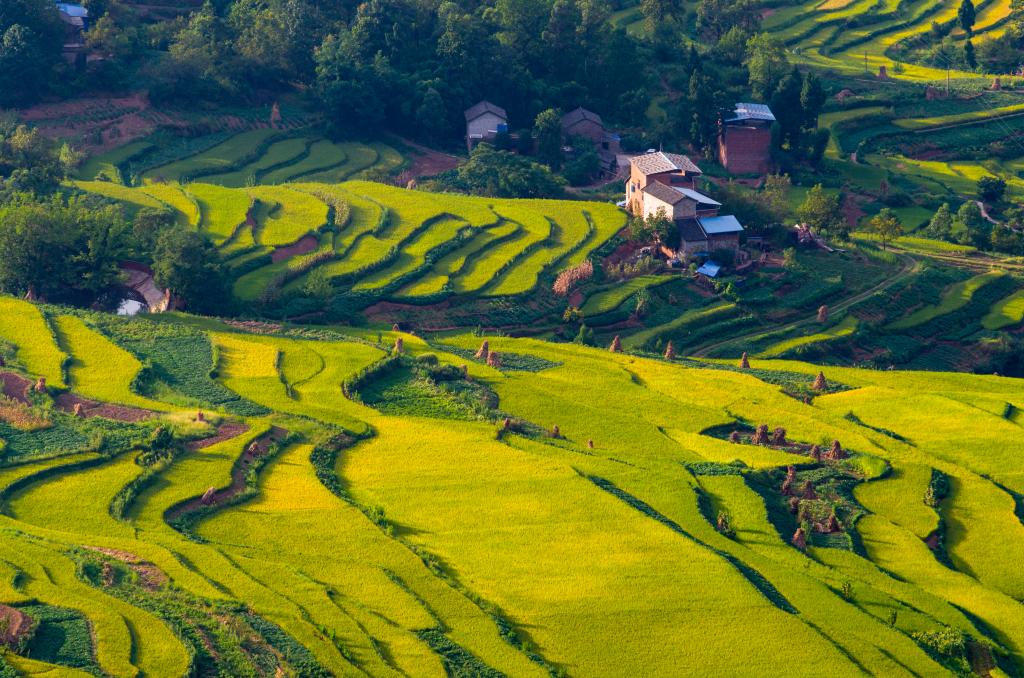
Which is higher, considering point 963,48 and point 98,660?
point 963,48

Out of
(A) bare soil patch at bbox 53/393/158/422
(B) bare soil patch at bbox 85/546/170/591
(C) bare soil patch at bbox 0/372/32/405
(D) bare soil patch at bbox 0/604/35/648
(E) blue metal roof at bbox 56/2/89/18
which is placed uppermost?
(E) blue metal roof at bbox 56/2/89/18

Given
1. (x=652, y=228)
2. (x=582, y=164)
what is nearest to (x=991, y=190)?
(x=582, y=164)

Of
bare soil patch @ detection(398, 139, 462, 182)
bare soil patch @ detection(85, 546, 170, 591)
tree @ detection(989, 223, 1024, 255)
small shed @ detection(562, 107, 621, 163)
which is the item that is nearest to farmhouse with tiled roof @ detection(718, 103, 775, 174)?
small shed @ detection(562, 107, 621, 163)

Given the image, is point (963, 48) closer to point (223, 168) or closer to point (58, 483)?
point (223, 168)

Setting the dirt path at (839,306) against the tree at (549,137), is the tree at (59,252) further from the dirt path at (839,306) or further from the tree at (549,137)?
the tree at (549,137)

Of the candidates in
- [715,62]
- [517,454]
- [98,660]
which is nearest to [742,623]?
[517,454]

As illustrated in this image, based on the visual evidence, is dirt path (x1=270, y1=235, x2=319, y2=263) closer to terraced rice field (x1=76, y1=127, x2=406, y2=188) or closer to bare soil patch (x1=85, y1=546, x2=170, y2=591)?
terraced rice field (x1=76, y1=127, x2=406, y2=188)

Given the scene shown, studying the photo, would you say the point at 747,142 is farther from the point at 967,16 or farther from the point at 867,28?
the point at 867,28
